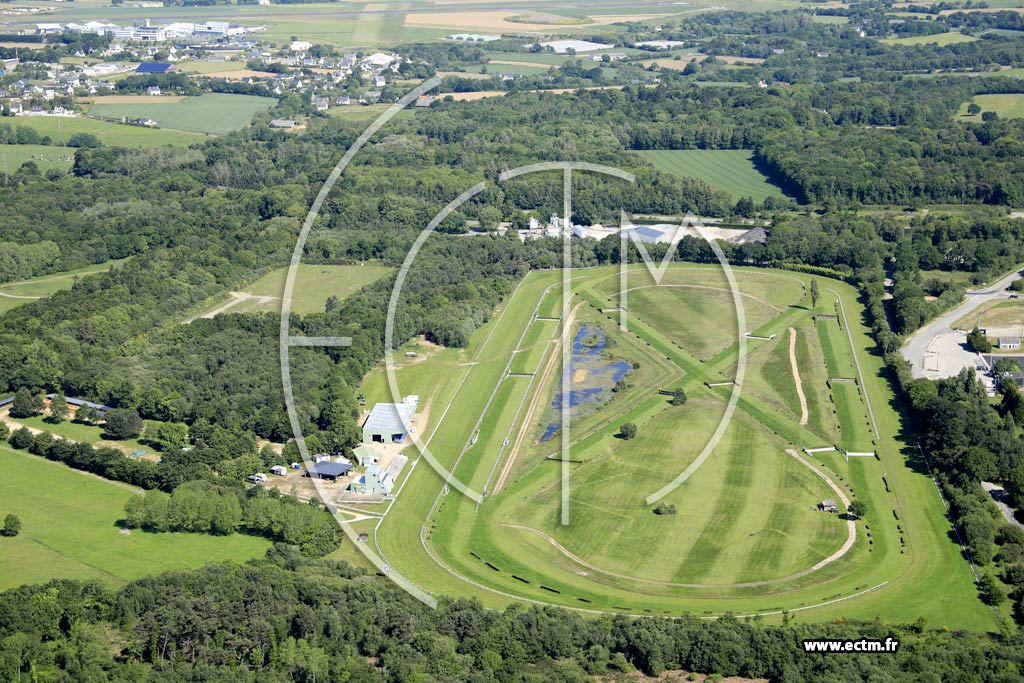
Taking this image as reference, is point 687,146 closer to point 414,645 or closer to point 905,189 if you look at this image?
point 905,189

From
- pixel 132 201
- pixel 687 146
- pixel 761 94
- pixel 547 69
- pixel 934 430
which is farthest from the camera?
pixel 547 69

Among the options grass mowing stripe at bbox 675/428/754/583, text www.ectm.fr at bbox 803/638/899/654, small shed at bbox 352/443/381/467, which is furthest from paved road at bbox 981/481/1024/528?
small shed at bbox 352/443/381/467

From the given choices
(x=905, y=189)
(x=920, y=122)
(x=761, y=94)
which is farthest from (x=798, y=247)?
(x=761, y=94)

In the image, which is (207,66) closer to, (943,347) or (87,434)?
(87,434)

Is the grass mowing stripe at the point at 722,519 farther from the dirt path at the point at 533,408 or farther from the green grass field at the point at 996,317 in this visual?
the green grass field at the point at 996,317

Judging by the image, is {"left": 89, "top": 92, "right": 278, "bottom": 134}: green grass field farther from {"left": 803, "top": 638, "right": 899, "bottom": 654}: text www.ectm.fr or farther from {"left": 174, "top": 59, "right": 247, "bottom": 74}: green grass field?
{"left": 803, "top": 638, "right": 899, "bottom": 654}: text www.ectm.fr

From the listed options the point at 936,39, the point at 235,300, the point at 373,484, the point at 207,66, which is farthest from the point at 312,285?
the point at 936,39

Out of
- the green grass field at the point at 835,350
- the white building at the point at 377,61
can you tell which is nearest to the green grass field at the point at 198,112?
the white building at the point at 377,61
